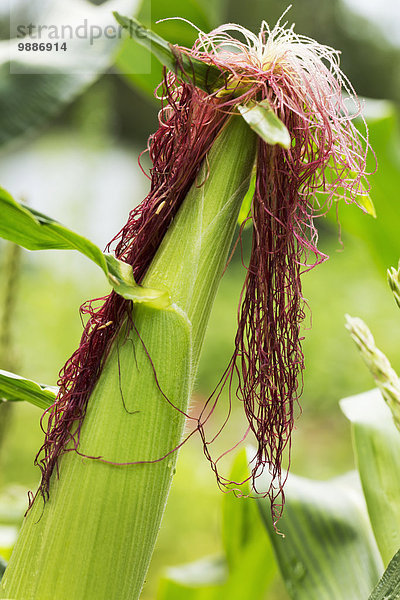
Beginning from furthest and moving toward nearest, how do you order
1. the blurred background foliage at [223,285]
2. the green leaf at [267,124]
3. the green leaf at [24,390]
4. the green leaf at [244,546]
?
the blurred background foliage at [223,285]
the green leaf at [244,546]
the green leaf at [24,390]
the green leaf at [267,124]

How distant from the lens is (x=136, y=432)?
0.32 meters

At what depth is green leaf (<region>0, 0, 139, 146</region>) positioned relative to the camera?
73cm

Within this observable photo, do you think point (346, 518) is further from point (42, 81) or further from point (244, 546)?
point (42, 81)

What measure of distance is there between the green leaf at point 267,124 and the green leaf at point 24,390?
210 millimetres

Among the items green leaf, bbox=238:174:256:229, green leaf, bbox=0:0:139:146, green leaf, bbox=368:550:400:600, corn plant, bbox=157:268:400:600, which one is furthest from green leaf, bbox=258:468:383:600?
green leaf, bbox=0:0:139:146

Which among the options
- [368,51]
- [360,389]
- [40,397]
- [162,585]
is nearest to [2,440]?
[162,585]

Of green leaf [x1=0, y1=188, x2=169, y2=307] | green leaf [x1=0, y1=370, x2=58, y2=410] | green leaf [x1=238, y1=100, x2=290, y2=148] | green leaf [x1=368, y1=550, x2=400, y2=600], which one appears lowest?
green leaf [x1=368, y1=550, x2=400, y2=600]

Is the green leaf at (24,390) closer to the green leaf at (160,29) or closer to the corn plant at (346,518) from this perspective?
the corn plant at (346,518)

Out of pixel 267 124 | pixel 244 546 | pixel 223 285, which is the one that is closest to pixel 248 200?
pixel 267 124

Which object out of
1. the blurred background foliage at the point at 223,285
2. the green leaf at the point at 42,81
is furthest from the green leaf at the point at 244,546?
the green leaf at the point at 42,81

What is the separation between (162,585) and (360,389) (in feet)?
7.86

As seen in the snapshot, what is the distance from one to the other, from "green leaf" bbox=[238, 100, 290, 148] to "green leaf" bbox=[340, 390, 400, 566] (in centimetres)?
32

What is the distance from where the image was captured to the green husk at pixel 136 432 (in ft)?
1.05

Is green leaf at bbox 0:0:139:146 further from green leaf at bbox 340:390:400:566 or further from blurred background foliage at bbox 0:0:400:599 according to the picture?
green leaf at bbox 340:390:400:566
